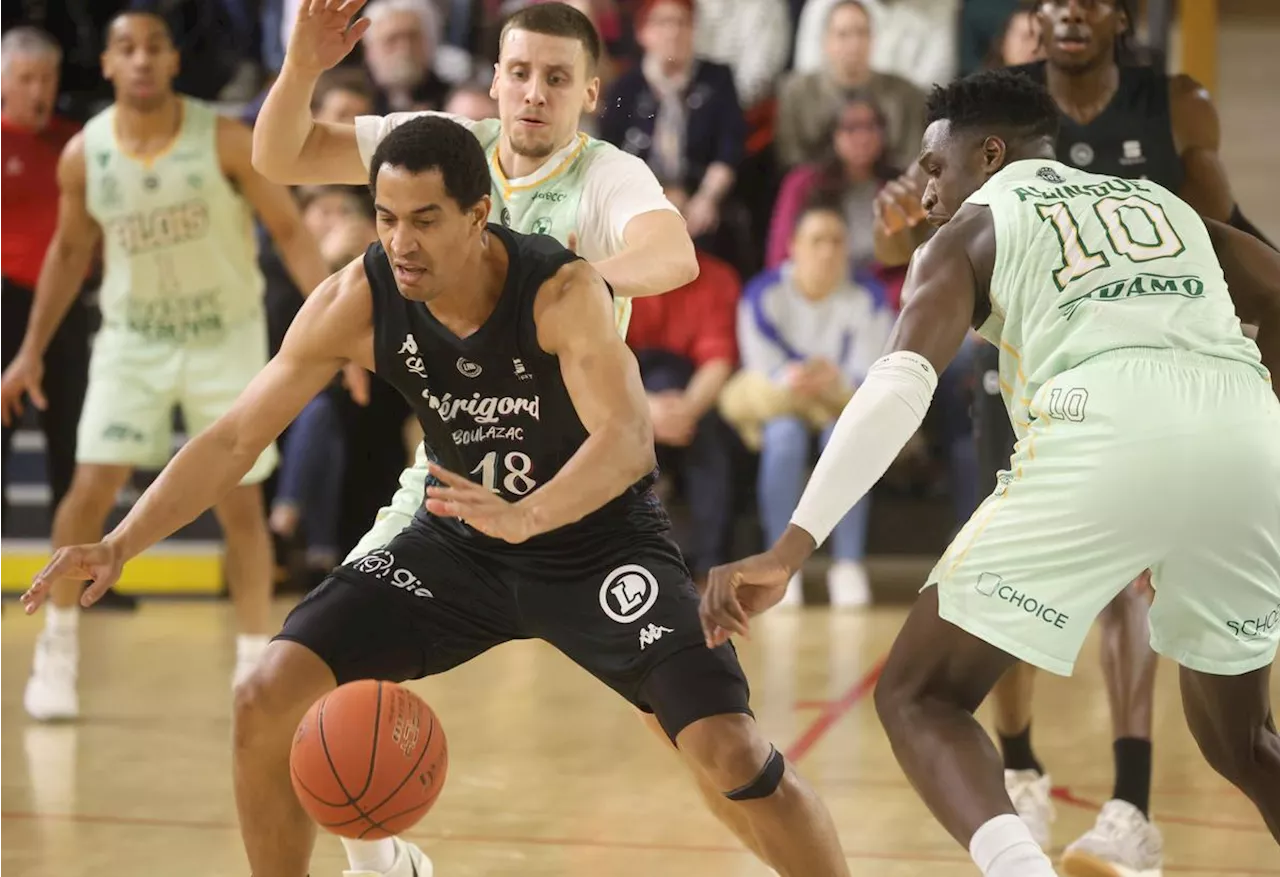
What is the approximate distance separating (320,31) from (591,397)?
1.11m

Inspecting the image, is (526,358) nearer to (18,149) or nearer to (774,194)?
(18,149)

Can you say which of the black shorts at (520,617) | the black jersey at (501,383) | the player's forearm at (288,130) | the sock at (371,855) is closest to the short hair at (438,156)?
the black jersey at (501,383)

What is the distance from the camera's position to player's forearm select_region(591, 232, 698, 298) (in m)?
3.84

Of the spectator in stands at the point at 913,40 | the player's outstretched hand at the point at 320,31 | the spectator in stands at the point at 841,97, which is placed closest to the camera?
the player's outstretched hand at the point at 320,31

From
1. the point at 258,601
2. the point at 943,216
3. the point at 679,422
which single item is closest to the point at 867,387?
the point at 943,216

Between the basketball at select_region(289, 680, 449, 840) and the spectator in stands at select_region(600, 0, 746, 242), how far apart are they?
5284 mm

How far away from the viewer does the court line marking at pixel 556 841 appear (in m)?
4.52

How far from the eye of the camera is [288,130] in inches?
163

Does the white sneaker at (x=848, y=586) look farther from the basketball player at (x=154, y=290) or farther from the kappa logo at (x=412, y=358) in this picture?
the kappa logo at (x=412, y=358)

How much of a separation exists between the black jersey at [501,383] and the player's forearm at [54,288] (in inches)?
108

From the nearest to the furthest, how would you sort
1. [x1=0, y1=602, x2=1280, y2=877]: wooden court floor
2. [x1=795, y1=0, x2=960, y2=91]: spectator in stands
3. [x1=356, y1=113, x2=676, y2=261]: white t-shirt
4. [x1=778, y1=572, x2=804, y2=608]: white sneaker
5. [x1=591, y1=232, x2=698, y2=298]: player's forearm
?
1. [x1=591, y1=232, x2=698, y2=298]: player's forearm
2. [x1=356, y1=113, x2=676, y2=261]: white t-shirt
3. [x1=0, y1=602, x2=1280, y2=877]: wooden court floor
4. [x1=778, y1=572, x2=804, y2=608]: white sneaker
5. [x1=795, y1=0, x2=960, y2=91]: spectator in stands

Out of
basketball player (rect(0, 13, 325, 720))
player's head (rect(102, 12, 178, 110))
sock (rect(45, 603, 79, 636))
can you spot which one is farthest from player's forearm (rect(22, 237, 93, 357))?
sock (rect(45, 603, 79, 636))

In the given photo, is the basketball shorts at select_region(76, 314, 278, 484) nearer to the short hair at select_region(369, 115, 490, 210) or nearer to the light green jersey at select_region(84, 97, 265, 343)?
the light green jersey at select_region(84, 97, 265, 343)

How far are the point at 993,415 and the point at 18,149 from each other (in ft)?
15.1
